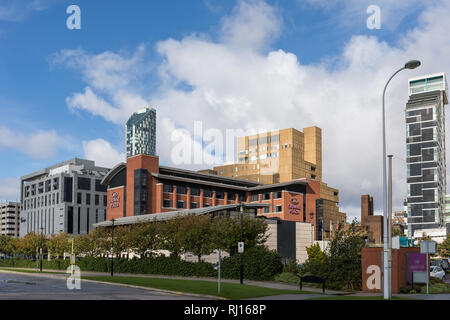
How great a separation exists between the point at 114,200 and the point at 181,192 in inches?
662

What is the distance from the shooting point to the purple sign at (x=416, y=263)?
34.2m

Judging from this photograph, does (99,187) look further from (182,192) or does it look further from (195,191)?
(182,192)

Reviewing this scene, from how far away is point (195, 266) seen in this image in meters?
50.4

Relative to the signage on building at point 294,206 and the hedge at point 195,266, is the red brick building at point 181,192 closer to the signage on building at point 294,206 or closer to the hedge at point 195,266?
the signage on building at point 294,206

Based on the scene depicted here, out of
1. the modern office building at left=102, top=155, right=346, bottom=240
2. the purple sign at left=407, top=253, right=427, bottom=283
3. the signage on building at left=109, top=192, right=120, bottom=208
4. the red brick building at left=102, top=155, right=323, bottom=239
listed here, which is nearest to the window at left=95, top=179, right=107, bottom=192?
the modern office building at left=102, top=155, right=346, bottom=240

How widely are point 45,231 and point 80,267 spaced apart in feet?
422

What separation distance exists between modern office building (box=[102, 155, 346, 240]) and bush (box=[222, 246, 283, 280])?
187 feet

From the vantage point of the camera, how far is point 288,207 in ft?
432

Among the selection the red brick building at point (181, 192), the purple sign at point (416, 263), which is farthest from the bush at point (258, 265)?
the red brick building at point (181, 192)

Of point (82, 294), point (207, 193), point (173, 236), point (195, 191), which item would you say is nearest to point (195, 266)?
point (173, 236)

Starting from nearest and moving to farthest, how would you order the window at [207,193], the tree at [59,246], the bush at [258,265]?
the bush at [258,265] → the tree at [59,246] → the window at [207,193]
